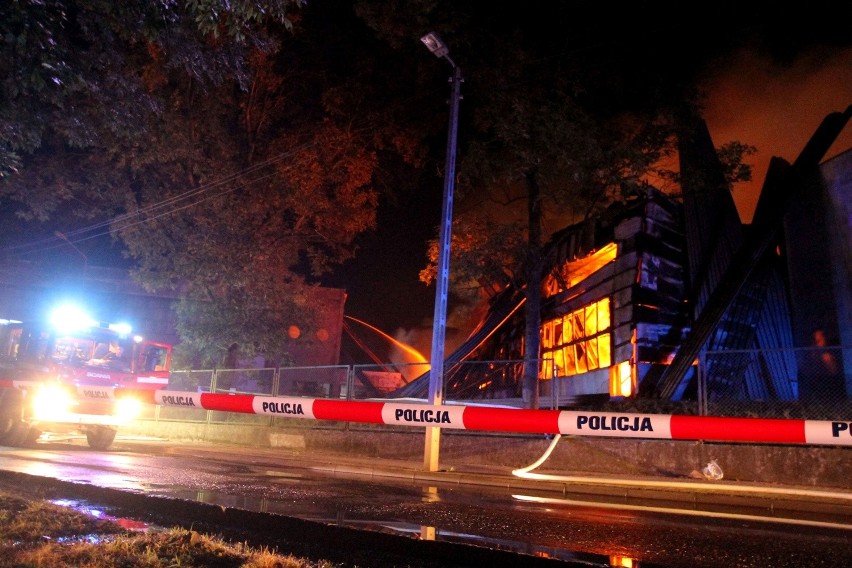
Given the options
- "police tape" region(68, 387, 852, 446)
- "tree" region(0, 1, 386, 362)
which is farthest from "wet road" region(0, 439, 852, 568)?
"tree" region(0, 1, 386, 362)

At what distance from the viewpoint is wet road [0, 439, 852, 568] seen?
5.61 meters

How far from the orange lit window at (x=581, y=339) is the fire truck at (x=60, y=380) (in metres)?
12.6

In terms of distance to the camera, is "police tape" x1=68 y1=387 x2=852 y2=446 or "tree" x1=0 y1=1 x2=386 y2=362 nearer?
"police tape" x1=68 y1=387 x2=852 y2=446

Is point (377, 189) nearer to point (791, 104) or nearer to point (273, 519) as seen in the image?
point (791, 104)

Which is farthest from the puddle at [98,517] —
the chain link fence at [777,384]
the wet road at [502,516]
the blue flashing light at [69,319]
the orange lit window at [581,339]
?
the orange lit window at [581,339]

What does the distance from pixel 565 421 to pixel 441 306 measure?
14.4 feet

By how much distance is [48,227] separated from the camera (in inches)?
1106

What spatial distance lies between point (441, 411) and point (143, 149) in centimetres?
1401

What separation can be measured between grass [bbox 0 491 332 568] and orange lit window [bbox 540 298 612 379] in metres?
16.7

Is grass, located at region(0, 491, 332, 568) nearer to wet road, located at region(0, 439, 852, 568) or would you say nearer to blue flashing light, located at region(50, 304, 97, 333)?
wet road, located at region(0, 439, 852, 568)

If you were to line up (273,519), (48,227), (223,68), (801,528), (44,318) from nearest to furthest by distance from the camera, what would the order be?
(273,519) → (801,528) → (223,68) → (44,318) → (48,227)

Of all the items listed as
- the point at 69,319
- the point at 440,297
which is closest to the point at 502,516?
the point at 440,297

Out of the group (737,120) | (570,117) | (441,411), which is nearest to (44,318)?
(441,411)

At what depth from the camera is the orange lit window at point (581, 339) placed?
22.2 metres
